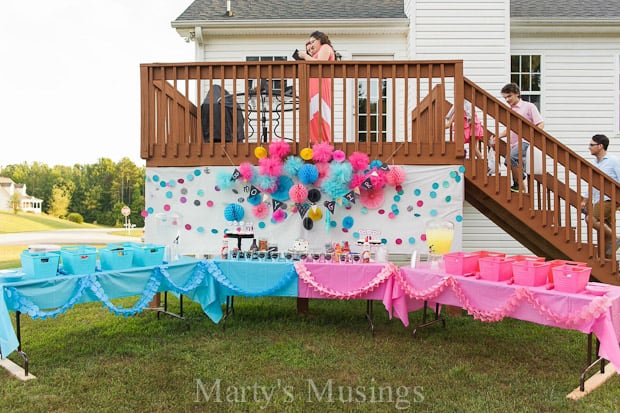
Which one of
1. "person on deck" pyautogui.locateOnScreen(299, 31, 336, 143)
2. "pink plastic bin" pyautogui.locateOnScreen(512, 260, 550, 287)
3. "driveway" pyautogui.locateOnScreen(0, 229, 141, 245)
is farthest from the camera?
"driveway" pyautogui.locateOnScreen(0, 229, 141, 245)

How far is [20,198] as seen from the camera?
108 feet

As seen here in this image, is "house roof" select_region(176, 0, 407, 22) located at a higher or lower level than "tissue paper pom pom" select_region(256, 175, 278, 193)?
higher

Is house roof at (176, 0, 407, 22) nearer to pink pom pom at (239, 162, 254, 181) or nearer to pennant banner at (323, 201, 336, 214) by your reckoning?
A: pink pom pom at (239, 162, 254, 181)

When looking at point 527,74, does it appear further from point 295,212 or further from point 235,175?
point 235,175

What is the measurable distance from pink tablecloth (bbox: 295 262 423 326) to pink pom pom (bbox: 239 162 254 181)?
1264 mm

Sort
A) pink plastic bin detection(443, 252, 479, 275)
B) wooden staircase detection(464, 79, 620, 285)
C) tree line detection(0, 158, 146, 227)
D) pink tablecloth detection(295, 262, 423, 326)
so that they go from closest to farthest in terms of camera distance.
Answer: pink plastic bin detection(443, 252, 479, 275) < pink tablecloth detection(295, 262, 423, 326) < wooden staircase detection(464, 79, 620, 285) < tree line detection(0, 158, 146, 227)

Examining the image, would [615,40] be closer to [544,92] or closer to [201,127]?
[544,92]

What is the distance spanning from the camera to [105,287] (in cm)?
470

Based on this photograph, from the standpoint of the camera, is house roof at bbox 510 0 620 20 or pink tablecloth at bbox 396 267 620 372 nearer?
pink tablecloth at bbox 396 267 620 372

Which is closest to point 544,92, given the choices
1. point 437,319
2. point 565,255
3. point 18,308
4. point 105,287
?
point 565,255

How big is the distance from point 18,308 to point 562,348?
4917 mm

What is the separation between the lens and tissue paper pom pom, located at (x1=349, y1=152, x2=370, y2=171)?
5.90m

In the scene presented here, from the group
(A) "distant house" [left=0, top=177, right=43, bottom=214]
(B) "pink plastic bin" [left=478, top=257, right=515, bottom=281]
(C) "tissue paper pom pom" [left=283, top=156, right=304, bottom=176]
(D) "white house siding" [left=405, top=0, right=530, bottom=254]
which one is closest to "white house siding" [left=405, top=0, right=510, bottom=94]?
(D) "white house siding" [left=405, top=0, right=530, bottom=254]

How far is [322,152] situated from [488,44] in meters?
5.05
